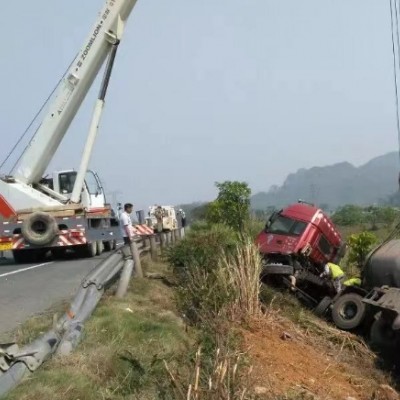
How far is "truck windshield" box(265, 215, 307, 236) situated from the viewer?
15148 mm

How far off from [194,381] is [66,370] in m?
1.84

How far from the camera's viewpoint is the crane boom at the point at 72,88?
1944cm

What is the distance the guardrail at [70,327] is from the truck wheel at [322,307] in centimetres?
356

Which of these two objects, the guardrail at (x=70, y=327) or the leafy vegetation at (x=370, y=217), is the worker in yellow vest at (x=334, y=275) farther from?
the leafy vegetation at (x=370, y=217)

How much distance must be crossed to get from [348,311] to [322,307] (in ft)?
2.10

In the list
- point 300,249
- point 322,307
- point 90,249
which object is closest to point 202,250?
point 322,307

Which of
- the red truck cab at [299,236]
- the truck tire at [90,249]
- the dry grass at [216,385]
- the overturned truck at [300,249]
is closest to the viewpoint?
the dry grass at [216,385]

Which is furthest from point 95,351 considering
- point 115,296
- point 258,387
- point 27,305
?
point 27,305

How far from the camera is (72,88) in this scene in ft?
64.0

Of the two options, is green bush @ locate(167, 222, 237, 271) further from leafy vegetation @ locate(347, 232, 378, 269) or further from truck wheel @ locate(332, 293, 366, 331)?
leafy vegetation @ locate(347, 232, 378, 269)

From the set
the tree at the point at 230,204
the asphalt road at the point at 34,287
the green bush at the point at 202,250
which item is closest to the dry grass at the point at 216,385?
the asphalt road at the point at 34,287

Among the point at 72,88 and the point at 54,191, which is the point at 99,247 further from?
the point at 72,88

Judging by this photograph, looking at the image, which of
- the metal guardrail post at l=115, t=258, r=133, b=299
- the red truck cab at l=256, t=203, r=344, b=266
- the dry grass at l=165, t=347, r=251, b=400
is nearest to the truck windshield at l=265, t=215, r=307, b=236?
the red truck cab at l=256, t=203, r=344, b=266

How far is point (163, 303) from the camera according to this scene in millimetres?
10844
